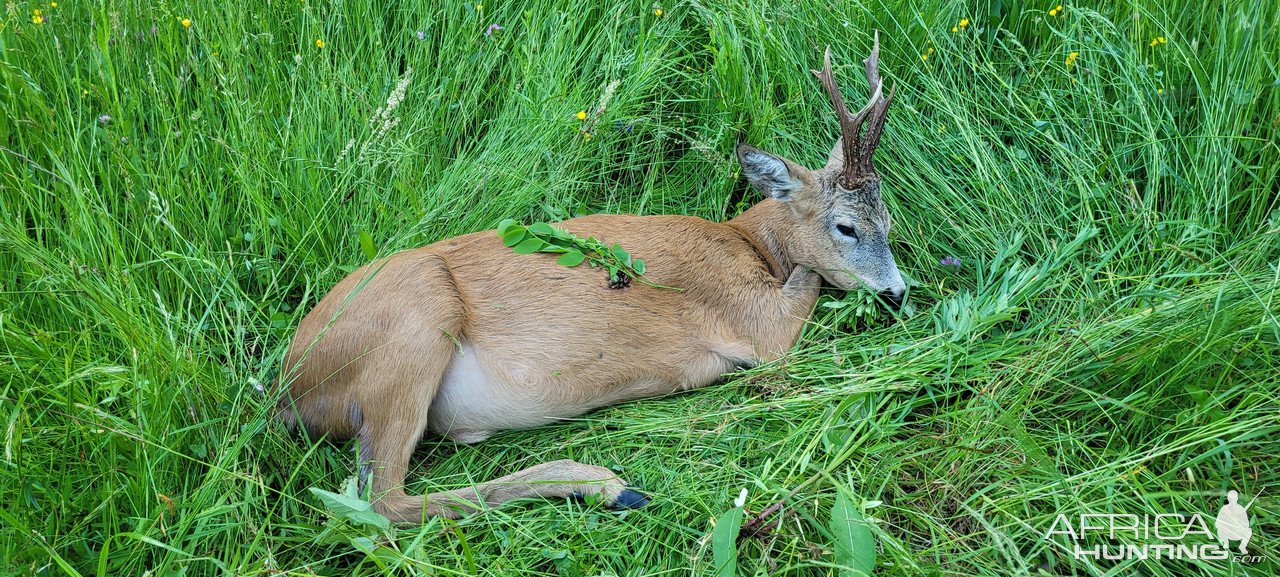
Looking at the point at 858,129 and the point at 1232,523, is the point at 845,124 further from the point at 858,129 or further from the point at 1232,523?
the point at 1232,523

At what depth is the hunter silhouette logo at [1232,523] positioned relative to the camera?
111 inches

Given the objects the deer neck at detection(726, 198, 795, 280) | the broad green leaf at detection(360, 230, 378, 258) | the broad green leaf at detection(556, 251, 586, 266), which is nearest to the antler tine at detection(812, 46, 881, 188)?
the deer neck at detection(726, 198, 795, 280)

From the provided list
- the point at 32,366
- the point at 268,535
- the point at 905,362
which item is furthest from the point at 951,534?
the point at 32,366

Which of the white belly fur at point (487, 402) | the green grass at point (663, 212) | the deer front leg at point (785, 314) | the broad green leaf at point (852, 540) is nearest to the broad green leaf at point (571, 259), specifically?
the white belly fur at point (487, 402)

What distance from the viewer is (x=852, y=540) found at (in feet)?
9.15

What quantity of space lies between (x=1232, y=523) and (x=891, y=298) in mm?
1622

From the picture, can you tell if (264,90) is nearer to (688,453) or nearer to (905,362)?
(688,453)

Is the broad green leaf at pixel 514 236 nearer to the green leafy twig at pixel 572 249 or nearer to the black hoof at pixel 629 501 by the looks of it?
the green leafy twig at pixel 572 249

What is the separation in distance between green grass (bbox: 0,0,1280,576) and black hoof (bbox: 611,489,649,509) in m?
0.08

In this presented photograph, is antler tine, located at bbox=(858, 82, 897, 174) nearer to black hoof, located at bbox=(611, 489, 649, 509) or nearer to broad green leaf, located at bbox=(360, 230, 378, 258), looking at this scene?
black hoof, located at bbox=(611, 489, 649, 509)

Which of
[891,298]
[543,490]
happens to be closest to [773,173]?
[891,298]

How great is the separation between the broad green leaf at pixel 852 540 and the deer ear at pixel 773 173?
6.02 feet

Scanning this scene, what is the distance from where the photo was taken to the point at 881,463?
330cm

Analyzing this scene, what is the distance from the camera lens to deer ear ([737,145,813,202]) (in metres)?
4.28
